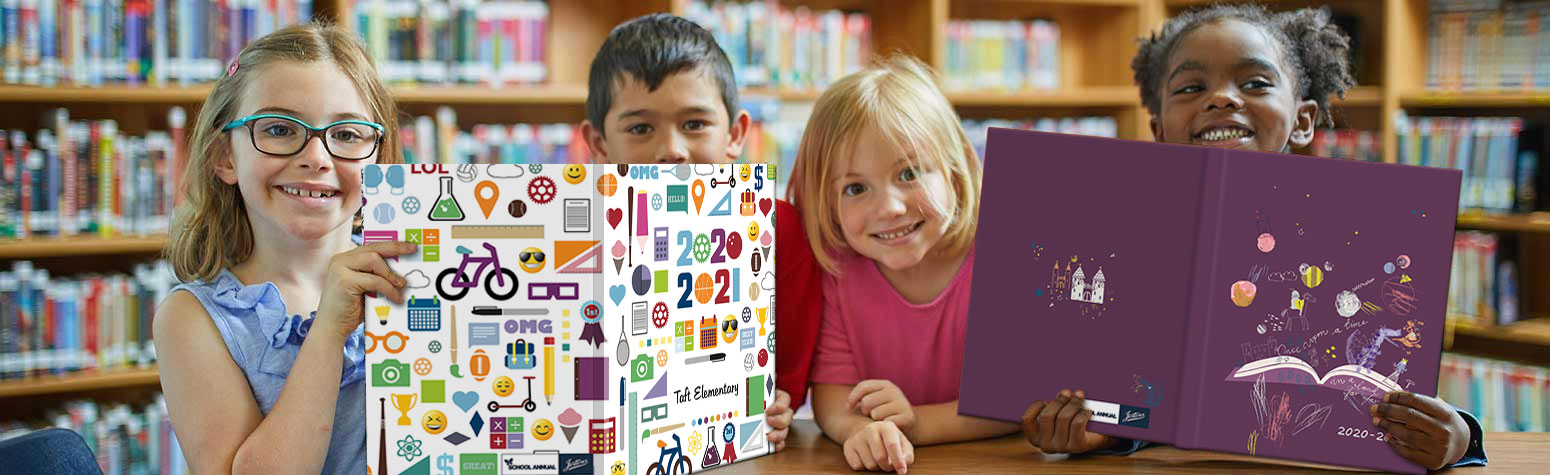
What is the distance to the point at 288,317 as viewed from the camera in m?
1.32

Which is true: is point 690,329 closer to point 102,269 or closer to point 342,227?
point 342,227

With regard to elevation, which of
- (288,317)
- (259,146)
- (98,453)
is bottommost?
(98,453)

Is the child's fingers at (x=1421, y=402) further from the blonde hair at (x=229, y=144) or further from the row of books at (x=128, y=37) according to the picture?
the row of books at (x=128, y=37)

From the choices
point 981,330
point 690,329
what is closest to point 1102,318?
point 981,330

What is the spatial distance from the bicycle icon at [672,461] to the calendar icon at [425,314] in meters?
0.25

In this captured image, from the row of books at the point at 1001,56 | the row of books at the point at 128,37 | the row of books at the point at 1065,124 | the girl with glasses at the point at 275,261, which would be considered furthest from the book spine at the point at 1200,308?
the row of books at the point at 1065,124

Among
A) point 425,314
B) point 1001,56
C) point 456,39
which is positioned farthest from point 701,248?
point 1001,56

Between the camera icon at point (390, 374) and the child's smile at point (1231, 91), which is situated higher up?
the child's smile at point (1231, 91)

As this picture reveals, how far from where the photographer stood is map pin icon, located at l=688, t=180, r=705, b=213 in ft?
3.61

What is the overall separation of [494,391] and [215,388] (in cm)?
42

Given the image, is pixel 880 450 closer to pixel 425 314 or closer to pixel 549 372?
pixel 549 372

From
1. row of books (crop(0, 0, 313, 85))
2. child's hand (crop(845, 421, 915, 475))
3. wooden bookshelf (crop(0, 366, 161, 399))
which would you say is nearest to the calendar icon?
child's hand (crop(845, 421, 915, 475))

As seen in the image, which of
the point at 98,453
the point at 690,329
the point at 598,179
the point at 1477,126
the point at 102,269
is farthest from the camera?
the point at 1477,126

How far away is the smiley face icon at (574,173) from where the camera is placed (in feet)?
3.32
